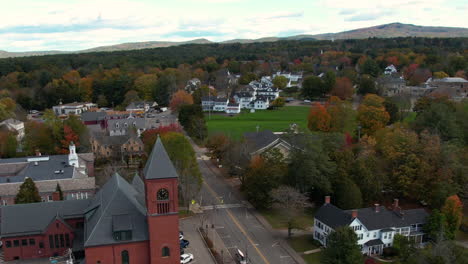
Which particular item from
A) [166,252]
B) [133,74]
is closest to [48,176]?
[166,252]

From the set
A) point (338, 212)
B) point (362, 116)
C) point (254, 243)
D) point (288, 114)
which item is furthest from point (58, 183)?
point (288, 114)

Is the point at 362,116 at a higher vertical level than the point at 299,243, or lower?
higher

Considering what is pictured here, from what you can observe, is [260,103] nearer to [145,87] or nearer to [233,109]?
[233,109]

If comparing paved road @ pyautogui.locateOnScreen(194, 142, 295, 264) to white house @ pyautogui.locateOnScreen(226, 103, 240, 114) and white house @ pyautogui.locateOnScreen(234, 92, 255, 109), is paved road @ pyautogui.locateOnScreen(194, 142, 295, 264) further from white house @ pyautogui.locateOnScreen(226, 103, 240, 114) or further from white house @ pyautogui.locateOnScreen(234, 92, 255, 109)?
white house @ pyautogui.locateOnScreen(234, 92, 255, 109)

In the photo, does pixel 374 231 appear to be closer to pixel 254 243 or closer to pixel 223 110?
pixel 254 243

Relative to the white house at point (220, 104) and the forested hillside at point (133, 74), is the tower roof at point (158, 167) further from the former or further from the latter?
the forested hillside at point (133, 74)
